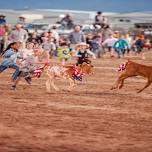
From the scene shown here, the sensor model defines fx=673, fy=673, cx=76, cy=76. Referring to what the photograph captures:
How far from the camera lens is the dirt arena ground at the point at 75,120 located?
959 cm

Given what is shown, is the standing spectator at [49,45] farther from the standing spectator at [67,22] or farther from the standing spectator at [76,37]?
the standing spectator at [67,22]

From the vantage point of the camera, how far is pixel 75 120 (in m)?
11.9

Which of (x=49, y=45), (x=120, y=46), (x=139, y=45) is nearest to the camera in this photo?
(x=49, y=45)

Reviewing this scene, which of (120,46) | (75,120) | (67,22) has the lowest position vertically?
(120,46)

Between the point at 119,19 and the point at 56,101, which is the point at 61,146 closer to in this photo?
the point at 56,101

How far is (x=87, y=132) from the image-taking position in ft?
34.9

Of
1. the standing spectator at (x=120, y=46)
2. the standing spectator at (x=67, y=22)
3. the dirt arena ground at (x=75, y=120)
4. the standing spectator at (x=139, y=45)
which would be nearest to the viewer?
the dirt arena ground at (x=75, y=120)

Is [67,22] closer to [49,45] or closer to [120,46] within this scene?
[120,46]

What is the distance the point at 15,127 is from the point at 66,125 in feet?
3.01

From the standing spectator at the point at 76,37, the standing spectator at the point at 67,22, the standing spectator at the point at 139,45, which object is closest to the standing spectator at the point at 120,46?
the standing spectator at the point at 139,45

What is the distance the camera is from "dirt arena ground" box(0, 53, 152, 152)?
959cm

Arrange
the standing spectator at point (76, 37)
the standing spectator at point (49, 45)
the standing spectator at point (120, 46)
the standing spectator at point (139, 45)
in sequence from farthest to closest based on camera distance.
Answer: the standing spectator at point (139, 45), the standing spectator at point (120, 46), the standing spectator at point (49, 45), the standing spectator at point (76, 37)

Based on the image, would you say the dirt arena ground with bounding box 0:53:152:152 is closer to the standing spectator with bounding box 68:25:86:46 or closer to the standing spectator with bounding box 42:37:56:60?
the standing spectator with bounding box 68:25:86:46

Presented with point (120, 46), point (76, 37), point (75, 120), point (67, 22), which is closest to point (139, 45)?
point (120, 46)
